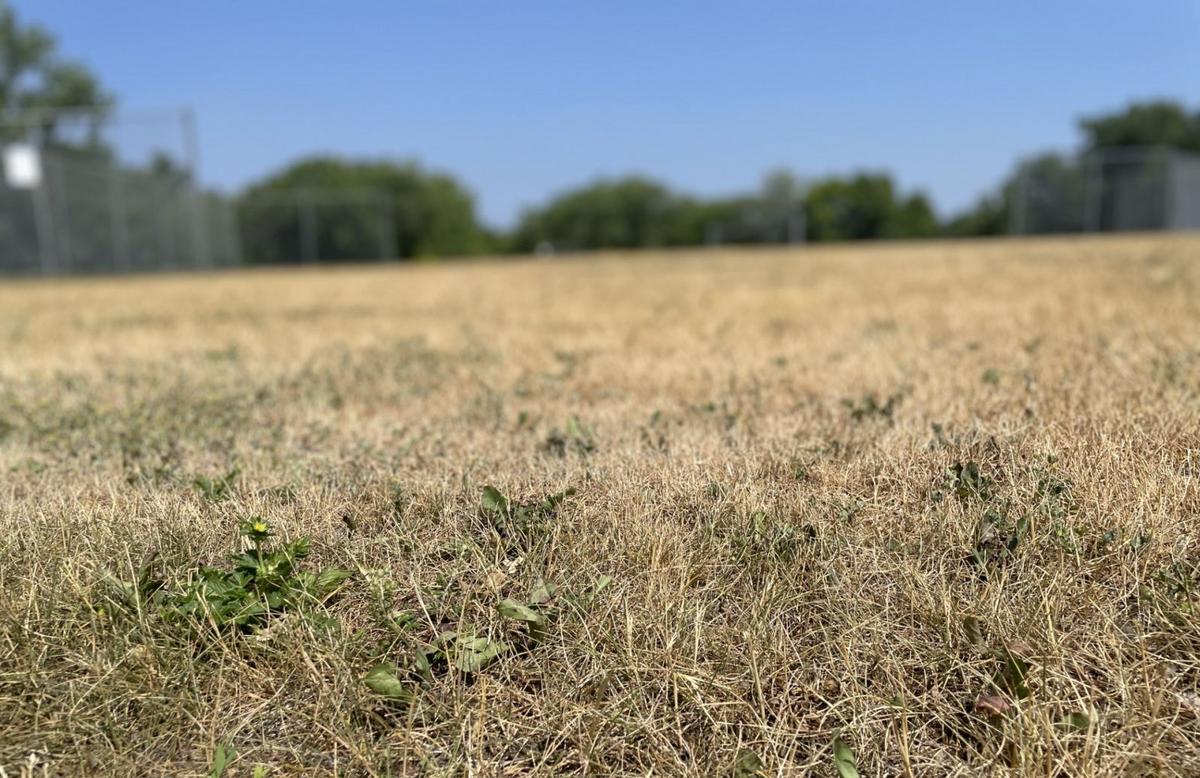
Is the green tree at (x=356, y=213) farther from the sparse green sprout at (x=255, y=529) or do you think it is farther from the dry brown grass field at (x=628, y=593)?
the sparse green sprout at (x=255, y=529)

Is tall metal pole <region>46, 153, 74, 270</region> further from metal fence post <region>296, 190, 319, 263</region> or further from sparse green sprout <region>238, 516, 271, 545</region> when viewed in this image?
sparse green sprout <region>238, 516, 271, 545</region>

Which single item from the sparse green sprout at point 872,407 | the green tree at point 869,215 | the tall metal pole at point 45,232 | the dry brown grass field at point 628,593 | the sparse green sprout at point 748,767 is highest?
the green tree at point 869,215

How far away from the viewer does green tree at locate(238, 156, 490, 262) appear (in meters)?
25.8

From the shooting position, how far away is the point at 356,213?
2617 cm

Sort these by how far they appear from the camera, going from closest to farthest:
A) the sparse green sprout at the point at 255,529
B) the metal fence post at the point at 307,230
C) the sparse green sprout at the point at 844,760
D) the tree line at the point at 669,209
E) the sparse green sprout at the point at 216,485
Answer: the sparse green sprout at the point at 844,760 < the sparse green sprout at the point at 255,529 < the sparse green sprout at the point at 216,485 < the metal fence post at the point at 307,230 < the tree line at the point at 669,209

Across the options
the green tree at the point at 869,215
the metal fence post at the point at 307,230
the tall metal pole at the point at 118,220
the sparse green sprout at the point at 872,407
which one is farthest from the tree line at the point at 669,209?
the sparse green sprout at the point at 872,407

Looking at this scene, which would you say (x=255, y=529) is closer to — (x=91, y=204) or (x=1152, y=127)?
(x=91, y=204)

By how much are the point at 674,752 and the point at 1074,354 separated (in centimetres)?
287

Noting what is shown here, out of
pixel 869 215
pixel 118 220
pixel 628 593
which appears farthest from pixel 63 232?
pixel 869 215

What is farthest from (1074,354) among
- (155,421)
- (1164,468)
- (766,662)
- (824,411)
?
(155,421)

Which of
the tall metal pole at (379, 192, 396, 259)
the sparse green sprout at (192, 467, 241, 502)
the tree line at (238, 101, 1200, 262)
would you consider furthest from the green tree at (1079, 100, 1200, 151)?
the sparse green sprout at (192, 467, 241, 502)

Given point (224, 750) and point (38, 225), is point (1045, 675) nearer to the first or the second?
point (224, 750)

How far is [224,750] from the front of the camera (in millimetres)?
1312

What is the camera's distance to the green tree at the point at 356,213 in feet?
84.5
